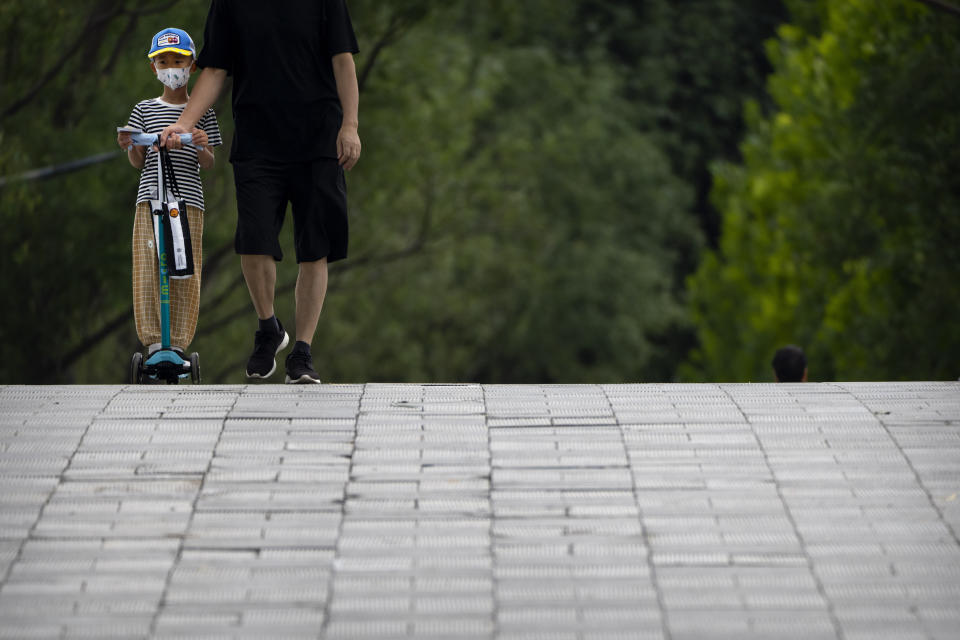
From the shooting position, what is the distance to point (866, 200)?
1736 centimetres

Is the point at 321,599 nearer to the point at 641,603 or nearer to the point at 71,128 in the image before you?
the point at 641,603

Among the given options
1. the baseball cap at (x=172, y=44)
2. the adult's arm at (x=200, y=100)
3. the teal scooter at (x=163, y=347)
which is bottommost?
the teal scooter at (x=163, y=347)

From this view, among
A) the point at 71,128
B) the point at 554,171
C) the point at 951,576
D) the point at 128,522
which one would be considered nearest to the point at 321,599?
the point at 128,522

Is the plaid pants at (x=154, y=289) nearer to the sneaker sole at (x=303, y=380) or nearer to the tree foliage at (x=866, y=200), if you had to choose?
the sneaker sole at (x=303, y=380)

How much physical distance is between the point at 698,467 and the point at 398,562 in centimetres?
120

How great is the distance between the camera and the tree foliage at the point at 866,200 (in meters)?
16.2

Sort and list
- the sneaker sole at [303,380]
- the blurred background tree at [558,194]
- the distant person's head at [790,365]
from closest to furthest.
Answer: the sneaker sole at [303,380]
the distant person's head at [790,365]
the blurred background tree at [558,194]

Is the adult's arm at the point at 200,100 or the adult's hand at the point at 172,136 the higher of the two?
the adult's arm at the point at 200,100

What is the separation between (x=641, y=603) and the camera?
14.8 ft

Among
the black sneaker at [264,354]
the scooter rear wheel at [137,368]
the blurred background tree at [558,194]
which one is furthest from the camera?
the blurred background tree at [558,194]

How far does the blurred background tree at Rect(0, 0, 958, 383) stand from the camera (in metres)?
16.3

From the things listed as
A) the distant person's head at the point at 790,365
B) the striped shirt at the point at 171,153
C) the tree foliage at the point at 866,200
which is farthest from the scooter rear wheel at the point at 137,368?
the tree foliage at the point at 866,200

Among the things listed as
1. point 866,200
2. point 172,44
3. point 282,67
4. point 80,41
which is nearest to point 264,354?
point 282,67

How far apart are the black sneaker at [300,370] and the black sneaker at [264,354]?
0.10 meters
